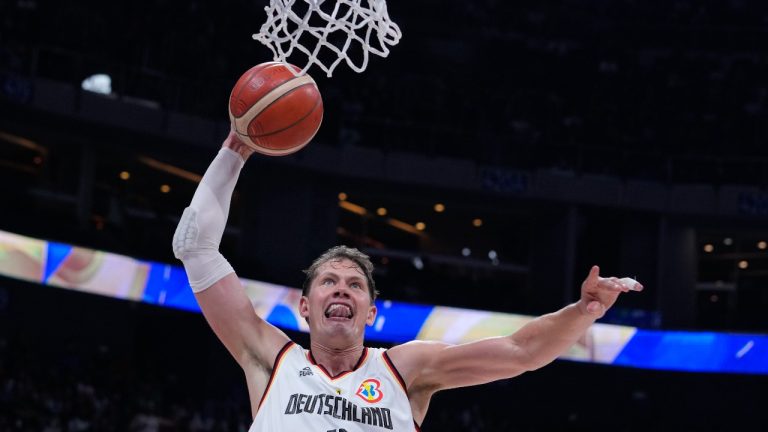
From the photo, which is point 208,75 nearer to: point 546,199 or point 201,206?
point 546,199

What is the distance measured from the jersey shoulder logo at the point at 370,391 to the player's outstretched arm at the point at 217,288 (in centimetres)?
31

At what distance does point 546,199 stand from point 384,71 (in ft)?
11.7

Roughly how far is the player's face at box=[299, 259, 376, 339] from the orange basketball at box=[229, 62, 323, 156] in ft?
1.76

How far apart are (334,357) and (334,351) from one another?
19 millimetres

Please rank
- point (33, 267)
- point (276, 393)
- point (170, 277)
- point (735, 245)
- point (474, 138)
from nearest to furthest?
point (276, 393) → point (33, 267) → point (170, 277) → point (474, 138) → point (735, 245)

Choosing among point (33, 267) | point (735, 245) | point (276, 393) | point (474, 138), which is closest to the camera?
point (276, 393)

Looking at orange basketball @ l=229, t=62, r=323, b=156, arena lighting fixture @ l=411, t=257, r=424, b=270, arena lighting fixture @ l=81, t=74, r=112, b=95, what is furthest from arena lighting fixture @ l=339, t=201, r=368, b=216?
orange basketball @ l=229, t=62, r=323, b=156

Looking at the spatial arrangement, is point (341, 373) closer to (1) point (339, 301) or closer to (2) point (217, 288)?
(1) point (339, 301)

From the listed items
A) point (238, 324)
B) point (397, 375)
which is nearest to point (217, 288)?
point (238, 324)

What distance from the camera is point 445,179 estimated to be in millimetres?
17641

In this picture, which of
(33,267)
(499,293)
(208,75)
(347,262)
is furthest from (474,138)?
(347,262)

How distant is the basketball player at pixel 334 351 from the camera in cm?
317

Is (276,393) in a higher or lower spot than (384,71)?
lower

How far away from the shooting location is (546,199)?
711 inches
